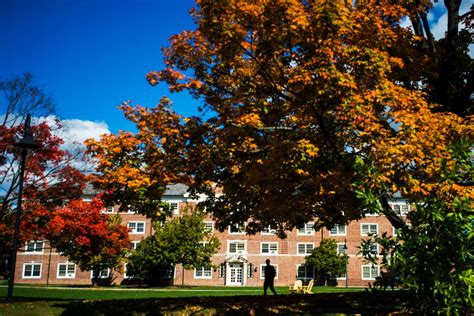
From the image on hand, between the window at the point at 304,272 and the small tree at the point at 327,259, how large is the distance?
202cm

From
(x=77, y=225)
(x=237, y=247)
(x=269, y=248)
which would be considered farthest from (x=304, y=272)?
(x=77, y=225)

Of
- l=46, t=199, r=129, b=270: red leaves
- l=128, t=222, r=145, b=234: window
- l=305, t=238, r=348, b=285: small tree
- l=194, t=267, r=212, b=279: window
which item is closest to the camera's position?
l=46, t=199, r=129, b=270: red leaves

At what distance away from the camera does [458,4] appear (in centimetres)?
1530

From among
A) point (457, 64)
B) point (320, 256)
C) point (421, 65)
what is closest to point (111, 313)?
point (421, 65)

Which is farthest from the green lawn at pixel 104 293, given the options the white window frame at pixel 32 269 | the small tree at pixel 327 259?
the white window frame at pixel 32 269

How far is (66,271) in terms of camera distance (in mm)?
61031

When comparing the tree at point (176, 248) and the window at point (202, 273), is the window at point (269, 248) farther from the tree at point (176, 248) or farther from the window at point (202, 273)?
the tree at point (176, 248)

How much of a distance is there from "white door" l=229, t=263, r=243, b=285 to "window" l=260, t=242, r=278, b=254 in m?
3.58

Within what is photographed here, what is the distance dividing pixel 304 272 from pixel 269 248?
5289 mm

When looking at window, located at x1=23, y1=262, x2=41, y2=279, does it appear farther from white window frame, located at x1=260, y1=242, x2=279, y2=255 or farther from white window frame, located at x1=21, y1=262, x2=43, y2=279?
white window frame, located at x1=260, y1=242, x2=279, y2=255

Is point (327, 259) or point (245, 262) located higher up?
point (327, 259)

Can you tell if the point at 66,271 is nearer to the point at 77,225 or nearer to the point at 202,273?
the point at 202,273

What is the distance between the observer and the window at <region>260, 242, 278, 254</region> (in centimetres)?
5941

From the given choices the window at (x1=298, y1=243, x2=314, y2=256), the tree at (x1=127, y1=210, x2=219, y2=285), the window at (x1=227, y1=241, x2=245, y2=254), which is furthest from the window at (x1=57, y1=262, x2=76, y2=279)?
the window at (x1=298, y1=243, x2=314, y2=256)
